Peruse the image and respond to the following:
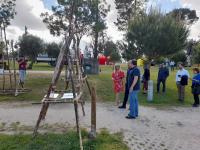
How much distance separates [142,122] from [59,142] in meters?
3.55

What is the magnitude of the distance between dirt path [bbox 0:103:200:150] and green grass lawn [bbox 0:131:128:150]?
434mm

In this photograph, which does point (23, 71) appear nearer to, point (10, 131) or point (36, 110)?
point (36, 110)

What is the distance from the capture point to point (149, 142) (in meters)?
8.29

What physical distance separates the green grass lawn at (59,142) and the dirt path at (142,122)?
1.42 ft

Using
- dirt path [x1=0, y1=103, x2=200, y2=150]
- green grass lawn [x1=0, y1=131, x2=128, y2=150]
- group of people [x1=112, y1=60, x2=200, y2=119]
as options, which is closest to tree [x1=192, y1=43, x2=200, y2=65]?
group of people [x1=112, y1=60, x2=200, y2=119]

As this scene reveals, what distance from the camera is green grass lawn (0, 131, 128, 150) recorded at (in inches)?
298

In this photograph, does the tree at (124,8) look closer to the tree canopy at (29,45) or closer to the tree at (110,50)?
the tree at (110,50)

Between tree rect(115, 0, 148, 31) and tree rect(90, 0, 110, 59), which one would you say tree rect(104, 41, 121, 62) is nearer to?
tree rect(115, 0, 148, 31)

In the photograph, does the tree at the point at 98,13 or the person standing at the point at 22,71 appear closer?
the person standing at the point at 22,71

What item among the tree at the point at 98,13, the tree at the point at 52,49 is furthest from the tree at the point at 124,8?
the tree at the point at 98,13

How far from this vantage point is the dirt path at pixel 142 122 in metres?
8.39

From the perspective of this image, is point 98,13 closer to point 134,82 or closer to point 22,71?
point 22,71

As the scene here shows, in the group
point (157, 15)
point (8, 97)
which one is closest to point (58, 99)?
point (8, 97)

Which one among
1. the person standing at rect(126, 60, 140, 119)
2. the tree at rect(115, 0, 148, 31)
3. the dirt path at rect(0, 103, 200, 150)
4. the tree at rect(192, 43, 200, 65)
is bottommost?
the dirt path at rect(0, 103, 200, 150)
